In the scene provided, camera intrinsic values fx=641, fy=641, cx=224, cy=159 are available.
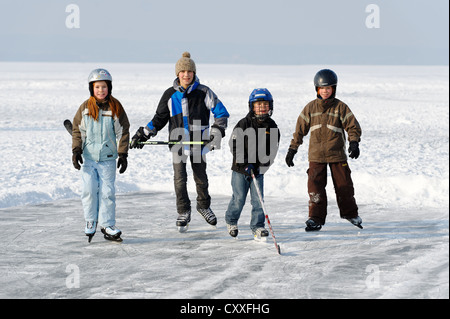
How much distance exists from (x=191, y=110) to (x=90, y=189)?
1.24 metres

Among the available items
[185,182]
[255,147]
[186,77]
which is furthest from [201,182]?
[186,77]

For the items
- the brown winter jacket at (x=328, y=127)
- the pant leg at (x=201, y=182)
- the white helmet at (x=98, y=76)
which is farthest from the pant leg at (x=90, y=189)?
the brown winter jacket at (x=328, y=127)

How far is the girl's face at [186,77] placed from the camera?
6176 millimetres

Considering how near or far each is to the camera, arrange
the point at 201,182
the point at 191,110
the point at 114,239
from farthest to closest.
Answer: the point at 201,182 → the point at 191,110 → the point at 114,239

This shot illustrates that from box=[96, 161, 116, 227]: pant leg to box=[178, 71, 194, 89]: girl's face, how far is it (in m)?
1.05

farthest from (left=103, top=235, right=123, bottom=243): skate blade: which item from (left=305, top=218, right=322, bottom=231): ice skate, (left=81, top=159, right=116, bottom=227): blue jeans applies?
(left=305, top=218, right=322, bottom=231): ice skate

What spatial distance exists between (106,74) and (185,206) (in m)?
1.54

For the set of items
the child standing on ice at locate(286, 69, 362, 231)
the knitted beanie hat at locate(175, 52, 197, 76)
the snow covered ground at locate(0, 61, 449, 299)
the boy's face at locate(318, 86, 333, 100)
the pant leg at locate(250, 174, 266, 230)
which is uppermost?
the knitted beanie hat at locate(175, 52, 197, 76)

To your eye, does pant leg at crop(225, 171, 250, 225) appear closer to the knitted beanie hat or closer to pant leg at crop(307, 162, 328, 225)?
pant leg at crop(307, 162, 328, 225)

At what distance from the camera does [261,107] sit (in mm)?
5754

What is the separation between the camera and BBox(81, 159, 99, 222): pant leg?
5.75m

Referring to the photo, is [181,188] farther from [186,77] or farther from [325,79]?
[325,79]

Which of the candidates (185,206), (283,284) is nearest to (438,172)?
(185,206)
